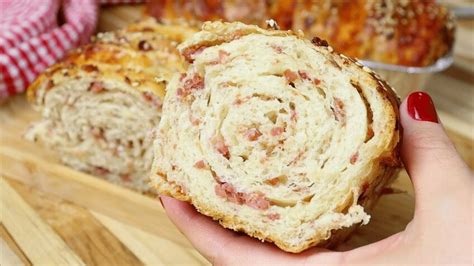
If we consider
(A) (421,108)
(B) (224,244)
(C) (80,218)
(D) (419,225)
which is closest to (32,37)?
(C) (80,218)

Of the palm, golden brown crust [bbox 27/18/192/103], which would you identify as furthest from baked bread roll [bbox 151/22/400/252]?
golden brown crust [bbox 27/18/192/103]

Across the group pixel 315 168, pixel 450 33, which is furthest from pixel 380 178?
pixel 450 33

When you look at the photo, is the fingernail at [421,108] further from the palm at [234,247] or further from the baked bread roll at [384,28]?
the baked bread roll at [384,28]

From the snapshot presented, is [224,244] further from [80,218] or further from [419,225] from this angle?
[80,218]

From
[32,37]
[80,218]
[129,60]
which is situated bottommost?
[80,218]

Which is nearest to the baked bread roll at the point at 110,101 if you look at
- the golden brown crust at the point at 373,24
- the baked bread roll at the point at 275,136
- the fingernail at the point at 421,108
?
the baked bread roll at the point at 275,136

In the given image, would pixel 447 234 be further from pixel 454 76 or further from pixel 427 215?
pixel 454 76
